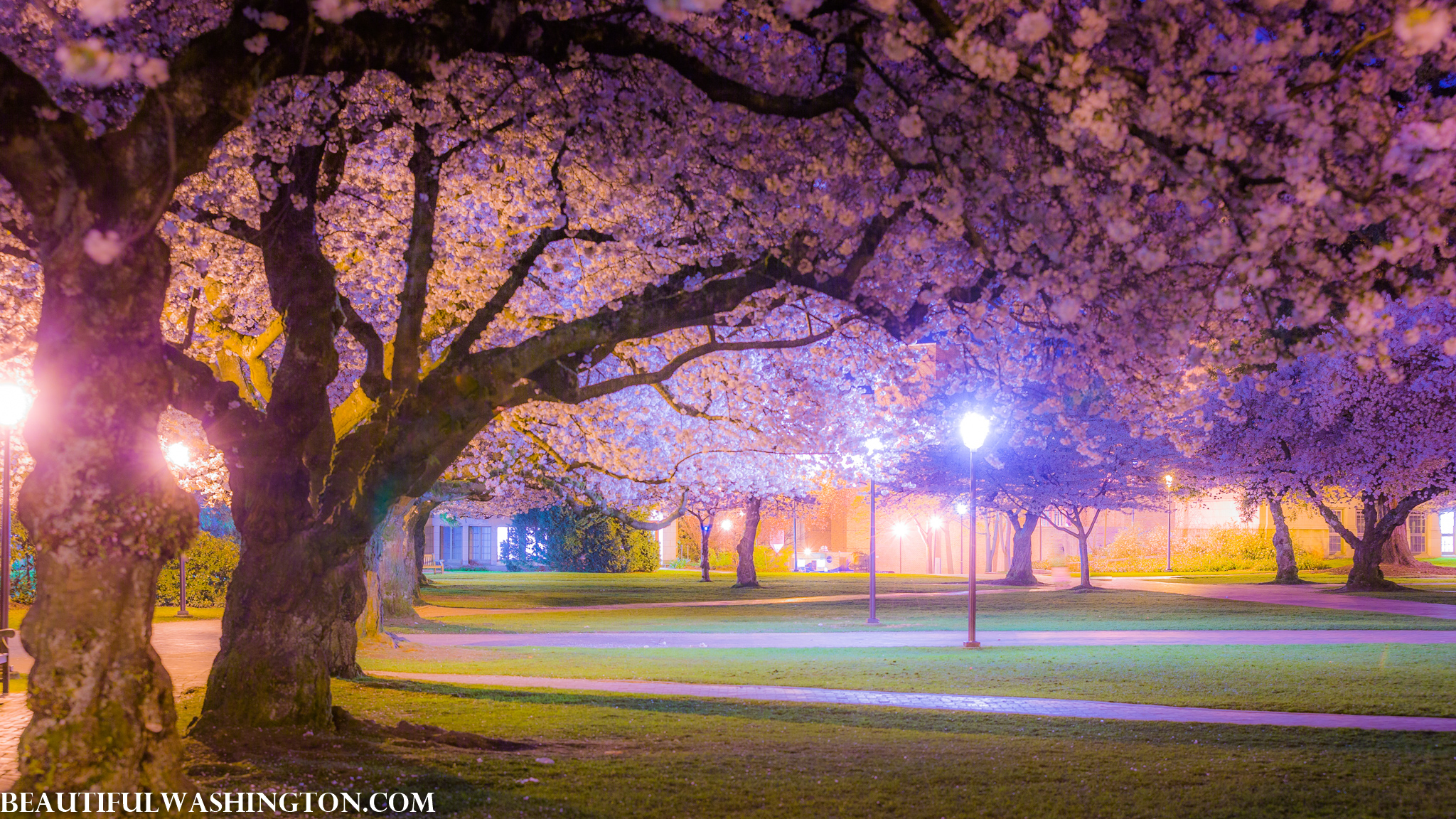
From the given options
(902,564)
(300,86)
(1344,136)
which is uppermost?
(300,86)

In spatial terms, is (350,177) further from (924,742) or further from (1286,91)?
(1286,91)

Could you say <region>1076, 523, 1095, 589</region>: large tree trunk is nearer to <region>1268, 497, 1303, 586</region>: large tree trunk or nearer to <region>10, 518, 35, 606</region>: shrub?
<region>1268, 497, 1303, 586</region>: large tree trunk

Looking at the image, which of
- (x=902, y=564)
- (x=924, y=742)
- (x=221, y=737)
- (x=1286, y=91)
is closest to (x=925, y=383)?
(x=924, y=742)

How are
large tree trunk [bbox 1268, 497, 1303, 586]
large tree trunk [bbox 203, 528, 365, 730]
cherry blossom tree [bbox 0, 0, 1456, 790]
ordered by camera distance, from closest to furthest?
cherry blossom tree [bbox 0, 0, 1456, 790]
large tree trunk [bbox 203, 528, 365, 730]
large tree trunk [bbox 1268, 497, 1303, 586]

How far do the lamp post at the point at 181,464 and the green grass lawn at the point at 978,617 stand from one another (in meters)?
5.75

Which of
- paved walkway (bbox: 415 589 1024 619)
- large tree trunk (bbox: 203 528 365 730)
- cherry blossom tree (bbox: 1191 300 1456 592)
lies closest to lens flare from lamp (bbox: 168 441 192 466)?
paved walkway (bbox: 415 589 1024 619)

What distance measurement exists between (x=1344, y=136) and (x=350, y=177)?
945 centimetres

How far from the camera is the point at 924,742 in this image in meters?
9.88

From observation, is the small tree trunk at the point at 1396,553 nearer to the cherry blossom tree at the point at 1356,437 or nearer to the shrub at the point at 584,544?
the cherry blossom tree at the point at 1356,437

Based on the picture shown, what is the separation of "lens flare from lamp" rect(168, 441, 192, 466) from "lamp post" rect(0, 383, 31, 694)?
6419mm

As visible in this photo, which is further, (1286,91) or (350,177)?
(350,177)

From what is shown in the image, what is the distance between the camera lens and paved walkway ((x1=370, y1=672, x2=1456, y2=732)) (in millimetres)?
11008

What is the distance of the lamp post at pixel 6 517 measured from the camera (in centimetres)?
1262

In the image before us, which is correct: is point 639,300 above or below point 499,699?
above
